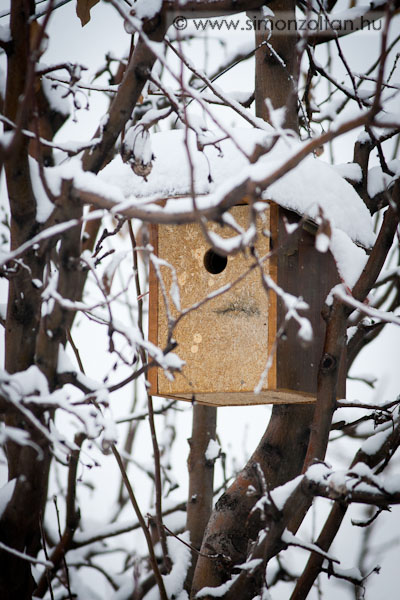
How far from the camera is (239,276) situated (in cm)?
228

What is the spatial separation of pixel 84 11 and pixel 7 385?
4.04 feet

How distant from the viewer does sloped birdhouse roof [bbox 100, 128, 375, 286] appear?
81.8 inches

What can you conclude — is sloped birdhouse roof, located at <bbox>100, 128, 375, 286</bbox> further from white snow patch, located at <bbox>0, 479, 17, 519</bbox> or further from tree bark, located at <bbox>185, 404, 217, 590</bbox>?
tree bark, located at <bbox>185, 404, 217, 590</bbox>

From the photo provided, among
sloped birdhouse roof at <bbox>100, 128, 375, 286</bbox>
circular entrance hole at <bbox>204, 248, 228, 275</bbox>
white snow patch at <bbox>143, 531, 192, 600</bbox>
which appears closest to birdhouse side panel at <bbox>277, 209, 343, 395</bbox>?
sloped birdhouse roof at <bbox>100, 128, 375, 286</bbox>

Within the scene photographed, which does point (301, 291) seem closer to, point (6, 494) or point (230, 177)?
point (230, 177)

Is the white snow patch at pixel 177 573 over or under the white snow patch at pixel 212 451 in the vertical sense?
under

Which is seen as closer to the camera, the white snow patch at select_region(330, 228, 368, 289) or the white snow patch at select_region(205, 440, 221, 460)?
the white snow patch at select_region(330, 228, 368, 289)

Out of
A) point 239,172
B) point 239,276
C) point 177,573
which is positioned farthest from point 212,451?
point 239,172

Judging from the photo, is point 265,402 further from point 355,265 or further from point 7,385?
point 7,385

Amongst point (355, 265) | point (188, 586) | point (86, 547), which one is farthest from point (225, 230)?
point (86, 547)

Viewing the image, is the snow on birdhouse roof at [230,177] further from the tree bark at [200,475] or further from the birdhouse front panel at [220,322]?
the tree bark at [200,475]

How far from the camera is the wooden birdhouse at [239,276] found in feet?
7.26

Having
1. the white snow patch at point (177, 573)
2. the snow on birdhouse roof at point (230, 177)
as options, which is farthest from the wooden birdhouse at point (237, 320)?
the white snow patch at point (177, 573)

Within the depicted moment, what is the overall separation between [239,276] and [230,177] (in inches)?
12.1
